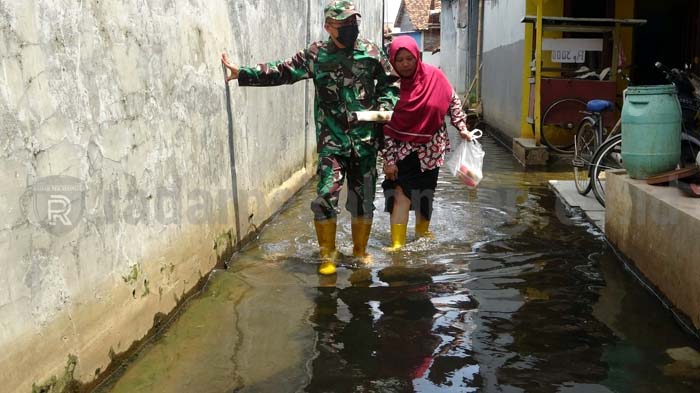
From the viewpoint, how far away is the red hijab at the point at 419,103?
468 cm

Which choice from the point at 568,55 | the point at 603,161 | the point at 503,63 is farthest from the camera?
the point at 503,63

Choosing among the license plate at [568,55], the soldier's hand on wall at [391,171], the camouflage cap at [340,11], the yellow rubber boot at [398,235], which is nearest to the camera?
the camouflage cap at [340,11]

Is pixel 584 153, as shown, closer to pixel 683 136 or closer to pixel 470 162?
pixel 683 136

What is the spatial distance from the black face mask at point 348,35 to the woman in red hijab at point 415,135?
1.03 feet

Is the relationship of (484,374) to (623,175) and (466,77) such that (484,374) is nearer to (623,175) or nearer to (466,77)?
(623,175)

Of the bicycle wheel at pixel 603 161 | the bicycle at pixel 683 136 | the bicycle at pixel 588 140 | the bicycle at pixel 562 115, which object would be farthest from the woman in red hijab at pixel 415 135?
the bicycle at pixel 562 115

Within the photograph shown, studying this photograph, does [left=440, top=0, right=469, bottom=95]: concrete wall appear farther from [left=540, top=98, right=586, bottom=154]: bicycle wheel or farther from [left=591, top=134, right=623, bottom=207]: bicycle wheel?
[left=591, top=134, right=623, bottom=207]: bicycle wheel

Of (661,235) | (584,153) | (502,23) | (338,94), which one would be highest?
(502,23)

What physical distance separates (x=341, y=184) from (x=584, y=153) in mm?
3948

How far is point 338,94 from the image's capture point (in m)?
4.56

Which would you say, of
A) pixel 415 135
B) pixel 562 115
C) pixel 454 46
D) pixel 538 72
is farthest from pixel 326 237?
pixel 454 46

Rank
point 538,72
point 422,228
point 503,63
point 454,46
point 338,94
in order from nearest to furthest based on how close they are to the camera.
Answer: point 338,94, point 422,228, point 538,72, point 503,63, point 454,46

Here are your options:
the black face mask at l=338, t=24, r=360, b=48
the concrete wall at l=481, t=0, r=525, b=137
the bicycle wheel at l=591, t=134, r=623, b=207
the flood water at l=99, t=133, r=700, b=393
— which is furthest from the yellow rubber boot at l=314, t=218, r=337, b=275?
the concrete wall at l=481, t=0, r=525, b=137

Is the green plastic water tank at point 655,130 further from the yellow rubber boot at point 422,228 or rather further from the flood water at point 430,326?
the yellow rubber boot at point 422,228
